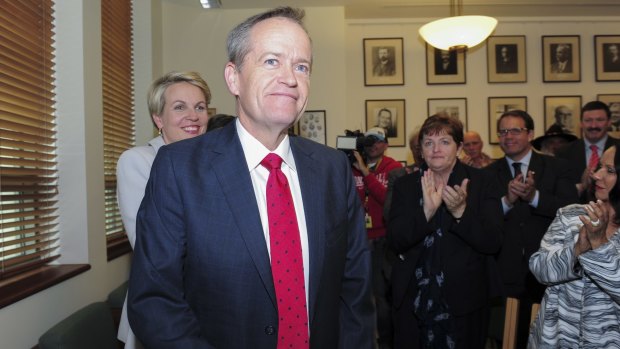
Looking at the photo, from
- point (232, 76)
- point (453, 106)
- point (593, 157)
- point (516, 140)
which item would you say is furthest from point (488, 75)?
point (232, 76)

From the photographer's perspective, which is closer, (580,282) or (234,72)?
(234,72)

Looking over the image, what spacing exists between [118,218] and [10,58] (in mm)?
1901

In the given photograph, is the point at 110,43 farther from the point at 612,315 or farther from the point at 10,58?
the point at 612,315

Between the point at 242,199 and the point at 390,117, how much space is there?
5231mm

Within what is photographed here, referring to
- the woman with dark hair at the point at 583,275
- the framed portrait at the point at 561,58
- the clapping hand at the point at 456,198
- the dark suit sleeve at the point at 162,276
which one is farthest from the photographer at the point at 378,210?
the framed portrait at the point at 561,58

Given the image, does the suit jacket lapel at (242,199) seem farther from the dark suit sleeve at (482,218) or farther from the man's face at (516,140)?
the man's face at (516,140)

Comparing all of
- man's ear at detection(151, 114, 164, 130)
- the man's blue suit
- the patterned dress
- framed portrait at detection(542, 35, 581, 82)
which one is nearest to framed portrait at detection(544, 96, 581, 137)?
framed portrait at detection(542, 35, 581, 82)

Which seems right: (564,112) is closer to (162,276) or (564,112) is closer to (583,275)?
(583,275)

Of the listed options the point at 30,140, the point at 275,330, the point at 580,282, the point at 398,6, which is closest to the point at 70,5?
the point at 30,140

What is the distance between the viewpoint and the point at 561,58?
6.35m

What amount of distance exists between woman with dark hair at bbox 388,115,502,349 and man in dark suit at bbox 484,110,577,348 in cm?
42

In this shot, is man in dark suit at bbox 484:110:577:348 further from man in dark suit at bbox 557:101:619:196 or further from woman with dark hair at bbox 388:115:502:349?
man in dark suit at bbox 557:101:619:196

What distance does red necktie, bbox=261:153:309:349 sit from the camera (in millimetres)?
1270

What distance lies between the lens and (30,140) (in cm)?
244
